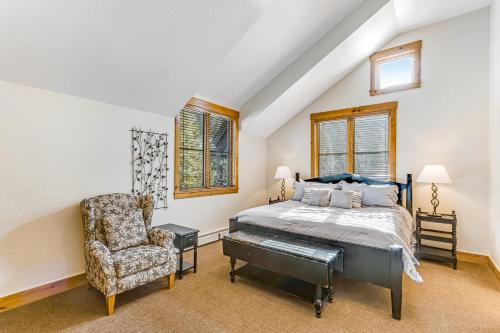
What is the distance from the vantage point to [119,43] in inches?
99.7

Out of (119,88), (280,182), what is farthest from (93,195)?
(280,182)

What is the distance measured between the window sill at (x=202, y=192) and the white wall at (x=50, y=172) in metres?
0.84

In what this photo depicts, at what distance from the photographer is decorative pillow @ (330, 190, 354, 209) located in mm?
3676

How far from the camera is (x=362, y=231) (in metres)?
2.49

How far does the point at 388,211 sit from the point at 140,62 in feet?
12.3

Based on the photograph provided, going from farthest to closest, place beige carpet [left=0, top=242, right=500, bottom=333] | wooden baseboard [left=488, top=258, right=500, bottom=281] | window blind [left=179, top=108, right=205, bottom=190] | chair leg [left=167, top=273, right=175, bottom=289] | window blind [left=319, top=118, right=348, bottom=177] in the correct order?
window blind [left=319, top=118, right=348, bottom=177] < window blind [left=179, top=108, right=205, bottom=190] < wooden baseboard [left=488, top=258, right=500, bottom=281] < chair leg [left=167, top=273, right=175, bottom=289] < beige carpet [left=0, top=242, right=500, bottom=333]

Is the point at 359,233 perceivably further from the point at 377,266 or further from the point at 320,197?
the point at 320,197

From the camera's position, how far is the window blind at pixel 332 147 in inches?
190

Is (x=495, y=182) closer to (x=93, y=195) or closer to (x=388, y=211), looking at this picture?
(x=388, y=211)

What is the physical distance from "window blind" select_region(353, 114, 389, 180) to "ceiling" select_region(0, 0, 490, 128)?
107 centimetres

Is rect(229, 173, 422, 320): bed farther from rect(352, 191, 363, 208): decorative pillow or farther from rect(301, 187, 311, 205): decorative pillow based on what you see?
rect(301, 187, 311, 205): decorative pillow

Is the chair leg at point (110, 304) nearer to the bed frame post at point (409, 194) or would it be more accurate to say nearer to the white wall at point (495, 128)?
the bed frame post at point (409, 194)

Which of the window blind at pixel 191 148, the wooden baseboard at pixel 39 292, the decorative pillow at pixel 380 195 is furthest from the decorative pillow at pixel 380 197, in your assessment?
the wooden baseboard at pixel 39 292

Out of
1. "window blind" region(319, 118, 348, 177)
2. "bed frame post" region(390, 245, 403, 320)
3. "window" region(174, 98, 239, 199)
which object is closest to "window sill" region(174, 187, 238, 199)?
"window" region(174, 98, 239, 199)
